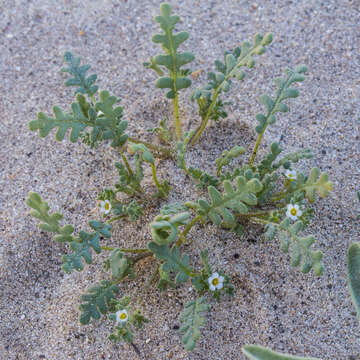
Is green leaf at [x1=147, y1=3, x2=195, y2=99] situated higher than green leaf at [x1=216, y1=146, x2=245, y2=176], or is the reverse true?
green leaf at [x1=147, y1=3, x2=195, y2=99]

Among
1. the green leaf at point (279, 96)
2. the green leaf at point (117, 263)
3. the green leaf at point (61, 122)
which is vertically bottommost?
the green leaf at point (117, 263)

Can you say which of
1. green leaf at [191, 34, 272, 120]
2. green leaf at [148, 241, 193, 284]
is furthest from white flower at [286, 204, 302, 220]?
green leaf at [191, 34, 272, 120]

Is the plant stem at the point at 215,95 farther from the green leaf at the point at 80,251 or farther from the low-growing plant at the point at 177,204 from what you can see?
the green leaf at the point at 80,251

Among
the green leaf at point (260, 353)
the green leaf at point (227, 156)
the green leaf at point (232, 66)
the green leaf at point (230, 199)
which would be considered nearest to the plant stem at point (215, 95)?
the green leaf at point (232, 66)

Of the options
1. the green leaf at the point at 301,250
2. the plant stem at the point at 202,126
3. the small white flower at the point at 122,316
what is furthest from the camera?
the plant stem at the point at 202,126

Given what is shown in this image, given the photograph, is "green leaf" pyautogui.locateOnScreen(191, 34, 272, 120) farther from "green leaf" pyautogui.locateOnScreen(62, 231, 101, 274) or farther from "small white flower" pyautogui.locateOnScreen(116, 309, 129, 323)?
"small white flower" pyautogui.locateOnScreen(116, 309, 129, 323)

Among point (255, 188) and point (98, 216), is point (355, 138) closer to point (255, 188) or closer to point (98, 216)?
point (255, 188)

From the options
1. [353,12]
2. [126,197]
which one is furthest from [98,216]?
[353,12]

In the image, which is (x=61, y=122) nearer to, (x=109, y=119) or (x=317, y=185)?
(x=109, y=119)
